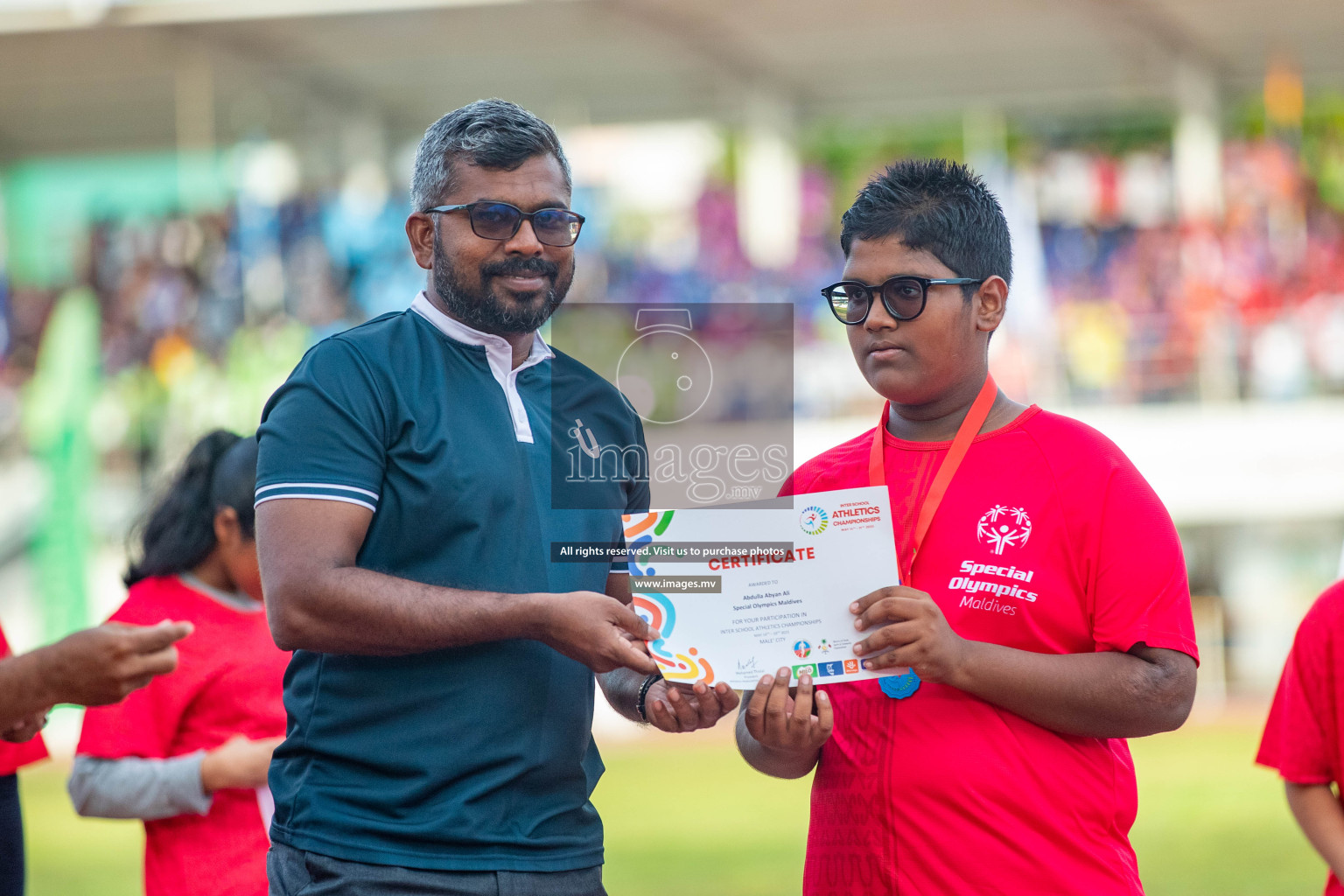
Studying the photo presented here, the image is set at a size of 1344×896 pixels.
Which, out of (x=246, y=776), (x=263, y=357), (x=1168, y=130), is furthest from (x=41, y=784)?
(x=1168, y=130)

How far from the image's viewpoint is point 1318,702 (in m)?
3.06

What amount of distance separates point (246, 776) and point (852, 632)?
168 cm

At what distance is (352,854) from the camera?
2.55 meters

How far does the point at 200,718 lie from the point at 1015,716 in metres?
2.11

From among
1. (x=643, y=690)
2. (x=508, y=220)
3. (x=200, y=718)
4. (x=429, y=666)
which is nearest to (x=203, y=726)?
(x=200, y=718)

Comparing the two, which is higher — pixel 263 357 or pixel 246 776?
pixel 263 357

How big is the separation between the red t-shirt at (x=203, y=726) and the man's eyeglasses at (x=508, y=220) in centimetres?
135

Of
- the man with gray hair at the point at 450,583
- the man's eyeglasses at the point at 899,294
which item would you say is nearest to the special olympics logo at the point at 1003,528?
→ the man's eyeglasses at the point at 899,294

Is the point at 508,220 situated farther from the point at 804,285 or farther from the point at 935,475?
the point at 804,285

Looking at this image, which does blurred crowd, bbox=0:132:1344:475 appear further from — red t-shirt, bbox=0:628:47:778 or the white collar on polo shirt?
the white collar on polo shirt

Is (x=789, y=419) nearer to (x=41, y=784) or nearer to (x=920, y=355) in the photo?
(x=920, y=355)

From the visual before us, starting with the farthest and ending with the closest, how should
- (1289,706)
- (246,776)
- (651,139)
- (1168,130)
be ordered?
(651,139), (1168,130), (246,776), (1289,706)

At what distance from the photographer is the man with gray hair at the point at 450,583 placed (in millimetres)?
2527

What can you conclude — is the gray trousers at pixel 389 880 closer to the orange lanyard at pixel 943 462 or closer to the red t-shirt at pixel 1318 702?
the orange lanyard at pixel 943 462
